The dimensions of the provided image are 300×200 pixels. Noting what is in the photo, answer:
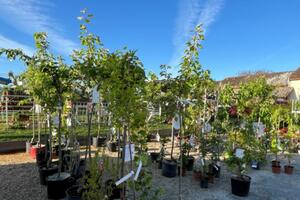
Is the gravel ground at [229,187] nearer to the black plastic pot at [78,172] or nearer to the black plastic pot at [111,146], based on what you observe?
the black plastic pot at [78,172]

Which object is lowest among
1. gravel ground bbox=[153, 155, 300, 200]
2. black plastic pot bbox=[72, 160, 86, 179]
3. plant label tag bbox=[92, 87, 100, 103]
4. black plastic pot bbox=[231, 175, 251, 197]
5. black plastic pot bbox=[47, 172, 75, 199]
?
gravel ground bbox=[153, 155, 300, 200]

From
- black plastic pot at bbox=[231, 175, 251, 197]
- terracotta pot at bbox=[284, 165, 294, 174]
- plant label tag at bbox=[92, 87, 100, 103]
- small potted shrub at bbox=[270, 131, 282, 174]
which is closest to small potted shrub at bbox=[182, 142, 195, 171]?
black plastic pot at bbox=[231, 175, 251, 197]

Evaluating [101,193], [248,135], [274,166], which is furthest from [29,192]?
[274,166]

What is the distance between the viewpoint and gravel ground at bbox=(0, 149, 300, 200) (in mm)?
4231

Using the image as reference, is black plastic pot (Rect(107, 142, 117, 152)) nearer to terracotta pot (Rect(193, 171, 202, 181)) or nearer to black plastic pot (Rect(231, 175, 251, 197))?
terracotta pot (Rect(193, 171, 202, 181))

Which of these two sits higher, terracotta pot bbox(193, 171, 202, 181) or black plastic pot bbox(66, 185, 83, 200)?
black plastic pot bbox(66, 185, 83, 200)

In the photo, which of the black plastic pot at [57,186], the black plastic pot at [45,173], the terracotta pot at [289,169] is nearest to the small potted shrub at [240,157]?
the terracotta pot at [289,169]

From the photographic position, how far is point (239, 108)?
5742 millimetres

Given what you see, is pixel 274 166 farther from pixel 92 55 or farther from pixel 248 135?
pixel 92 55

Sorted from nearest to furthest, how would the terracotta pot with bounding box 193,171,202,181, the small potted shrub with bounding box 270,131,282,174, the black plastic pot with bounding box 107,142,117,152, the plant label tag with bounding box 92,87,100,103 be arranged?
the plant label tag with bounding box 92,87,100,103 → the terracotta pot with bounding box 193,171,202,181 → the small potted shrub with bounding box 270,131,282,174 → the black plastic pot with bounding box 107,142,117,152

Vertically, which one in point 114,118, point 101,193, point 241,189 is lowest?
point 241,189

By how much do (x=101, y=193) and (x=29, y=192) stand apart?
5.94ft

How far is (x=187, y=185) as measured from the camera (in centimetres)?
498

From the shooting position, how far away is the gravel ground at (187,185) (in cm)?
423
